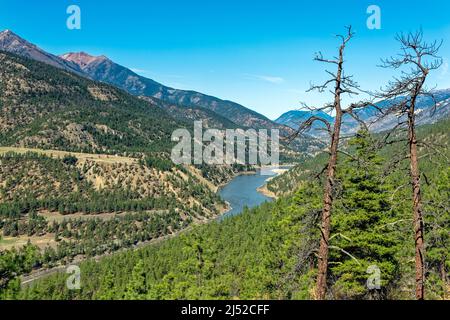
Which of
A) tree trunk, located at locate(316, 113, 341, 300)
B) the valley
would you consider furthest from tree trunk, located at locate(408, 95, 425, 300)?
tree trunk, located at locate(316, 113, 341, 300)

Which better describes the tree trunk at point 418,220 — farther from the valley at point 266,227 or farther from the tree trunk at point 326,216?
the tree trunk at point 326,216

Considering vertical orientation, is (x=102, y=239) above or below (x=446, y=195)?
below

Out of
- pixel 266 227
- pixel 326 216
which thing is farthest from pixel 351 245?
pixel 266 227

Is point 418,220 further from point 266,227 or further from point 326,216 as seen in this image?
point 266,227

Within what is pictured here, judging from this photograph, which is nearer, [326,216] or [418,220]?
[326,216]

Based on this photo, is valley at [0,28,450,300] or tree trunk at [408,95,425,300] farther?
valley at [0,28,450,300]

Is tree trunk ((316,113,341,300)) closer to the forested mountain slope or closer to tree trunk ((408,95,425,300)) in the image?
the forested mountain slope

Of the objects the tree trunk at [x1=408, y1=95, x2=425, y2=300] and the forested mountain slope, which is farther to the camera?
the forested mountain slope

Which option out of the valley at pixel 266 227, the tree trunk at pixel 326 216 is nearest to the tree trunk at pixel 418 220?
the valley at pixel 266 227

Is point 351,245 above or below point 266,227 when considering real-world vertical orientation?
above
